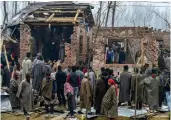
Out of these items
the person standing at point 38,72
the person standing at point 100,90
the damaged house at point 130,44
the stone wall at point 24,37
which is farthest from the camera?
the damaged house at point 130,44

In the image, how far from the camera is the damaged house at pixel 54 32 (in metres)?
18.4

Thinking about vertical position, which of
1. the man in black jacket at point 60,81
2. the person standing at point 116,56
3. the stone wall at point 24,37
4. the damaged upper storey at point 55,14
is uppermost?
the damaged upper storey at point 55,14

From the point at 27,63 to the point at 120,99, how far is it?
383 cm

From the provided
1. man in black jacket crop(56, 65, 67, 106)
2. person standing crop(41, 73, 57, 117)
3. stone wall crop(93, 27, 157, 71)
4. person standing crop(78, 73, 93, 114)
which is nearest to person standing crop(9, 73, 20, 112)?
person standing crop(41, 73, 57, 117)

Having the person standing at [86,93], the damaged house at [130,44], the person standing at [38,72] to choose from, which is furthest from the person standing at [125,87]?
the damaged house at [130,44]

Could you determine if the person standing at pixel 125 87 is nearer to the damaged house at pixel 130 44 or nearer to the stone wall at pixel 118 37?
the damaged house at pixel 130 44

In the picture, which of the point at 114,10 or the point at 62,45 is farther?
the point at 114,10

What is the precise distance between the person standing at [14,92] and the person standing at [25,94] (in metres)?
0.41

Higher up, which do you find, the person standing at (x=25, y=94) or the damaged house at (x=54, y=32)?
the damaged house at (x=54, y=32)

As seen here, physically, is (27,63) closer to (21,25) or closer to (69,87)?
(69,87)

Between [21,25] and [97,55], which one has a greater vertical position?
[21,25]

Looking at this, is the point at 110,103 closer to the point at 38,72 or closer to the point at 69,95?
the point at 69,95

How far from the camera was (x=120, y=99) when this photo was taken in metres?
12.7

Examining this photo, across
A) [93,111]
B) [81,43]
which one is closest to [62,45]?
[81,43]
